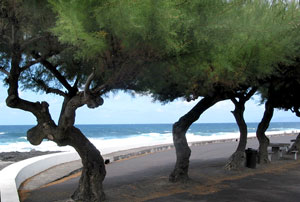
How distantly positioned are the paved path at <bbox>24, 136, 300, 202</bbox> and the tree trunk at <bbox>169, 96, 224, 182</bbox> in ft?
0.94

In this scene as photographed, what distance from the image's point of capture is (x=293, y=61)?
8.27 m

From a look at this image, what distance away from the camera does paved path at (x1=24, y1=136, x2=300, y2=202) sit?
23.5ft

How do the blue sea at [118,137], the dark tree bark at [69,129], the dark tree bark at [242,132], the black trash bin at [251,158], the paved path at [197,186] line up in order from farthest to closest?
1. the blue sea at [118,137]
2. the black trash bin at [251,158]
3. the dark tree bark at [242,132]
4. the paved path at [197,186]
5. the dark tree bark at [69,129]

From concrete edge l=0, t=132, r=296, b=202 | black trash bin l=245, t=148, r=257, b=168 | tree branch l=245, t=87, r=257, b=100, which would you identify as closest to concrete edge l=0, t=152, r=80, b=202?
concrete edge l=0, t=132, r=296, b=202

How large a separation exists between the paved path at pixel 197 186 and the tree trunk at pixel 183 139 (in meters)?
0.29

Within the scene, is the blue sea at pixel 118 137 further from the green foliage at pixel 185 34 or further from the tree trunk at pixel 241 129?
the green foliage at pixel 185 34

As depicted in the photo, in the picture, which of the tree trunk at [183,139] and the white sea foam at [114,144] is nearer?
the tree trunk at [183,139]

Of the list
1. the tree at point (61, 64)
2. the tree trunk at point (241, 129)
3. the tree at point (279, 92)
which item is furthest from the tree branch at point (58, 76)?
the tree trunk at point (241, 129)

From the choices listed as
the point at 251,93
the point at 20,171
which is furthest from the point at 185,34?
the point at 251,93

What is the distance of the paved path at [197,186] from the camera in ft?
23.5

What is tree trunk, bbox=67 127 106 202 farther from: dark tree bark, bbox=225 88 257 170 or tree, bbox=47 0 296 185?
dark tree bark, bbox=225 88 257 170

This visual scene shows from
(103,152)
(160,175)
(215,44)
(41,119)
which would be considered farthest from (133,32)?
(103,152)

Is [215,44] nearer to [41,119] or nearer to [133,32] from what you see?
[133,32]

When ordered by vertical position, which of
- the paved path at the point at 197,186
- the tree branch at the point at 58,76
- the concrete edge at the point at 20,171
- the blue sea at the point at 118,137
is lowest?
the paved path at the point at 197,186
